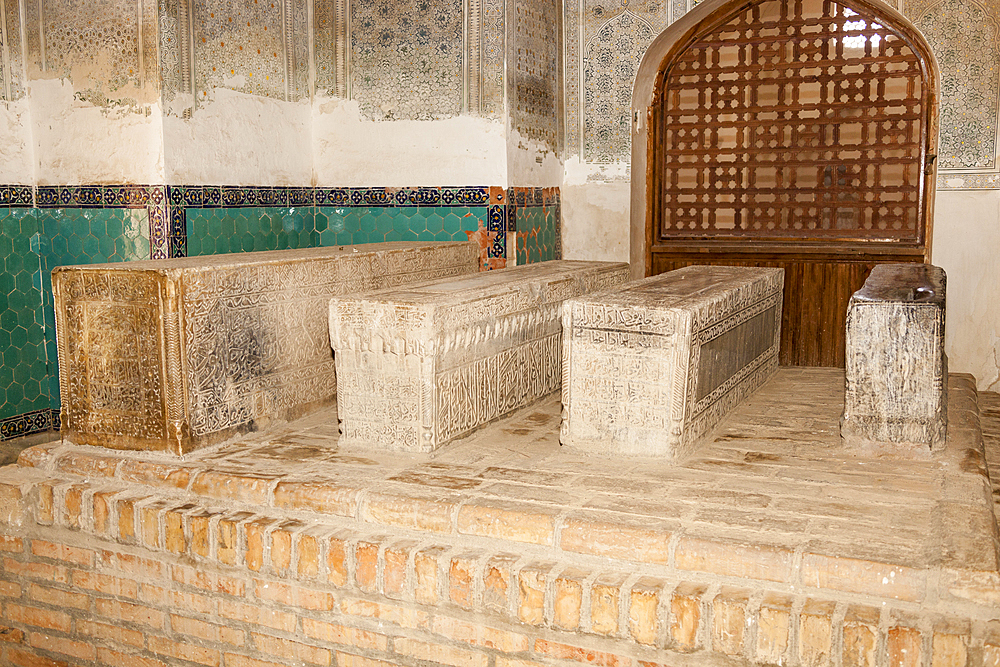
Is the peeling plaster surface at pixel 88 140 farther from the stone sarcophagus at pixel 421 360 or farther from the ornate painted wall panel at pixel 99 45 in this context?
the stone sarcophagus at pixel 421 360

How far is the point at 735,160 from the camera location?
6516mm

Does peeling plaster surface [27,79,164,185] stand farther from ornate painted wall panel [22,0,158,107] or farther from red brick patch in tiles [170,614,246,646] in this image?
red brick patch in tiles [170,614,246,646]

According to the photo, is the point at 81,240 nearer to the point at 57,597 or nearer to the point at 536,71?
the point at 57,597

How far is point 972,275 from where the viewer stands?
5.82 metres

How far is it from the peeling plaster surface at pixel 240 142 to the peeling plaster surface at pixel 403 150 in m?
0.15

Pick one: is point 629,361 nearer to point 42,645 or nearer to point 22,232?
point 42,645

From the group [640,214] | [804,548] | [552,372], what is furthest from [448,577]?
[640,214]

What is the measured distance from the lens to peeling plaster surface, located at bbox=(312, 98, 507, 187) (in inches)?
237

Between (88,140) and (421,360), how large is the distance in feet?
8.98

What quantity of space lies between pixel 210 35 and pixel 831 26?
406cm

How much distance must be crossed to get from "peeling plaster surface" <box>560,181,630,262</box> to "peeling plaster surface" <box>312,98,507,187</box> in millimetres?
944

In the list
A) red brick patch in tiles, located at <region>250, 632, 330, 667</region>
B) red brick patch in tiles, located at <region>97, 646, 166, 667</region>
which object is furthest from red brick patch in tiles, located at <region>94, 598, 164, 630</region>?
red brick patch in tiles, located at <region>250, 632, 330, 667</region>

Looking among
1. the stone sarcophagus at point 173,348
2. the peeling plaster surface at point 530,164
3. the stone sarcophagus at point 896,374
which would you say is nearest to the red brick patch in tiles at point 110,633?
the stone sarcophagus at point 173,348

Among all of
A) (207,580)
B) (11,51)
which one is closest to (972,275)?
(207,580)
